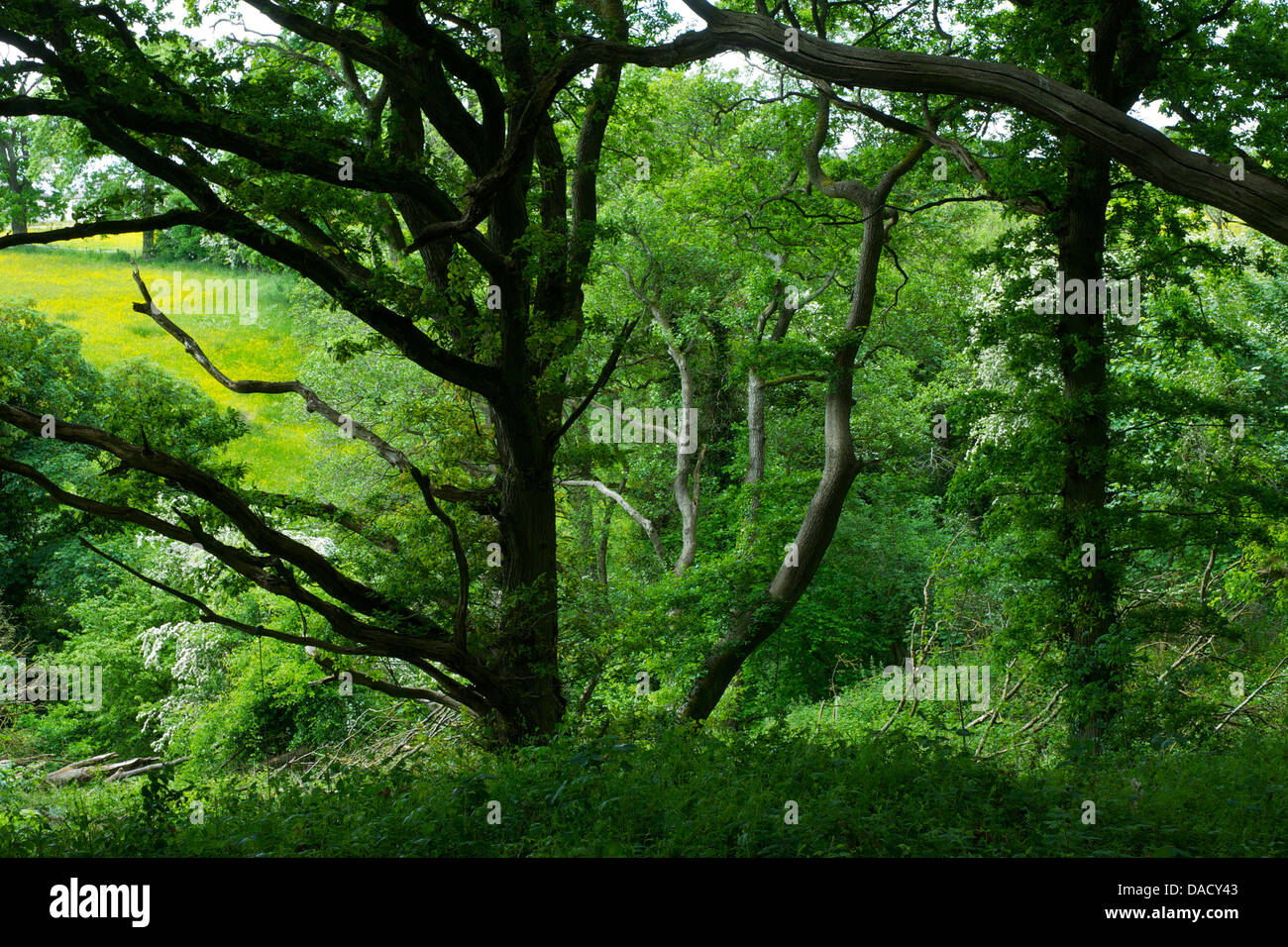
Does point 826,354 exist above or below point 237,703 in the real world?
above

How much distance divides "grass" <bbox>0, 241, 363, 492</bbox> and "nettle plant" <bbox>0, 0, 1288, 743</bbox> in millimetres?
30022

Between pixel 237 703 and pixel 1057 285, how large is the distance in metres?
15.7

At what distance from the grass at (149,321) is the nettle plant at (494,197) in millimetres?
30022

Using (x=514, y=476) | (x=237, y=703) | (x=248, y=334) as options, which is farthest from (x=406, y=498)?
(x=248, y=334)

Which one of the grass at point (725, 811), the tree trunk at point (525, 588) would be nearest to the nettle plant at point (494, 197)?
the tree trunk at point (525, 588)

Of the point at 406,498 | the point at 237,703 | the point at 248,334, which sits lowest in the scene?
the point at 237,703

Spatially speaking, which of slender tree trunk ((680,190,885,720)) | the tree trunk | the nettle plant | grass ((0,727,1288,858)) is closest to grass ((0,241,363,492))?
slender tree trunk ((680,190,885,720))

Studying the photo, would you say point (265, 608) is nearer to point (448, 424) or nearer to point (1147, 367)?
point (448, 424)

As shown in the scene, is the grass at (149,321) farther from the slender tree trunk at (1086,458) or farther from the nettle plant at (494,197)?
the slender tree trunk at (1086,458)

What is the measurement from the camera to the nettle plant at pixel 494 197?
700 cm

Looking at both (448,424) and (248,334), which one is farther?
(248,334)

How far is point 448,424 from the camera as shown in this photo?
10.8 metres

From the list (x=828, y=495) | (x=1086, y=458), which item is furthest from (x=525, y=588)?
(x=1086, y=458)

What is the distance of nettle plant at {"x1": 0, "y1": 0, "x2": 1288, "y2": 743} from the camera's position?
7.00m
